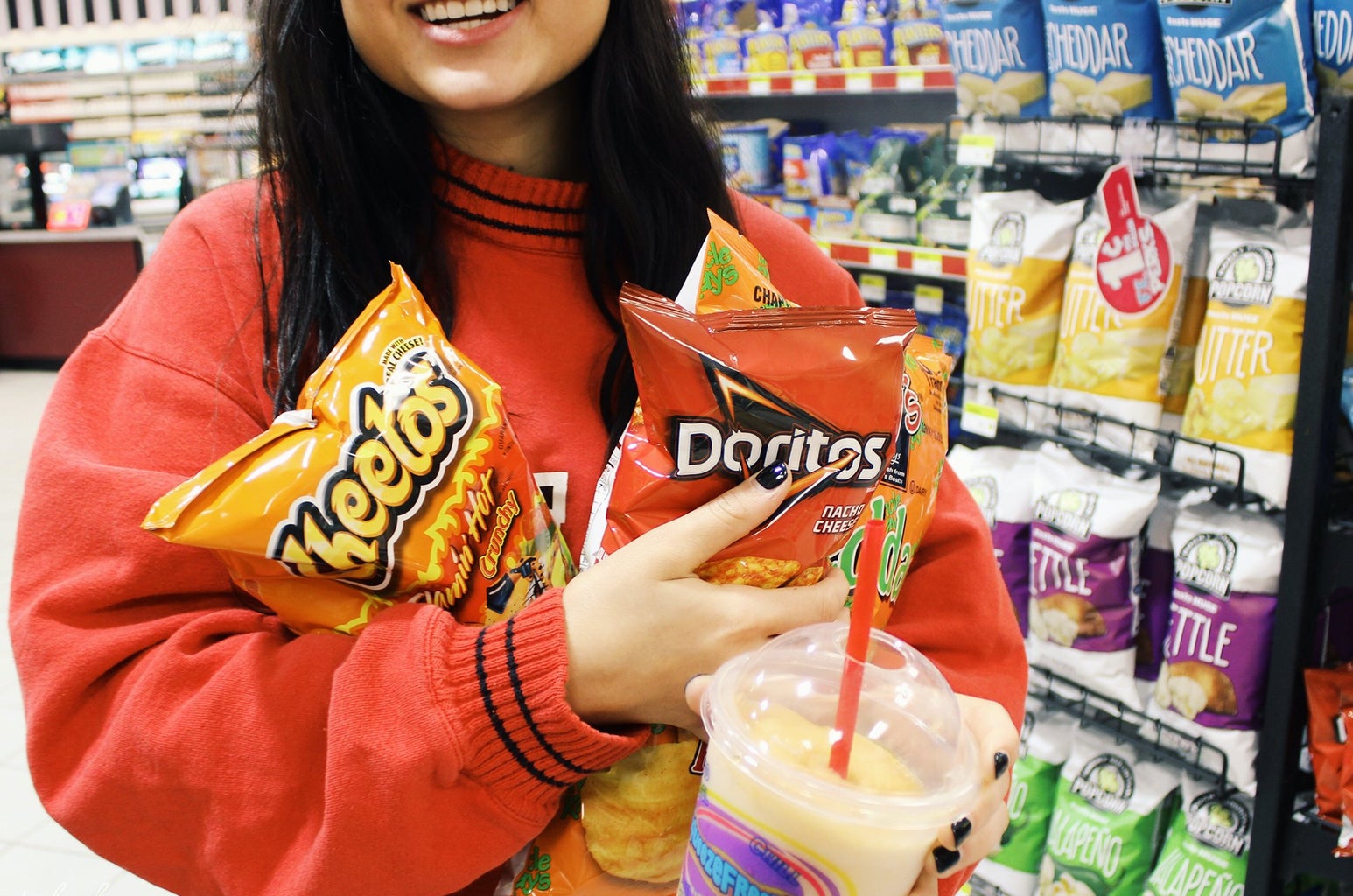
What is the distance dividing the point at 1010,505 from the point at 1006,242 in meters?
0.51

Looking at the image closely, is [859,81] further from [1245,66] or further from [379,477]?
[379,477]

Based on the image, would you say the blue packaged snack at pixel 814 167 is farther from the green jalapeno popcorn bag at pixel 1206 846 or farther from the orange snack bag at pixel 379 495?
the orange snack bag at pixel 379 495

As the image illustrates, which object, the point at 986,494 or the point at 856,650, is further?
the point at 986,494

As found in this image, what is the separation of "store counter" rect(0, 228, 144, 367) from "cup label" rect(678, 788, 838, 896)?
26.1 ft

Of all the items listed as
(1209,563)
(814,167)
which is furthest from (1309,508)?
(814,167)

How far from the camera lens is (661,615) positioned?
0.72m

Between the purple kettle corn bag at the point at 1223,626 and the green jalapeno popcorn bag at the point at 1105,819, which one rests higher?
the purple kettle corn bag at the point at 1223,626

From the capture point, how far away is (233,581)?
786 mm

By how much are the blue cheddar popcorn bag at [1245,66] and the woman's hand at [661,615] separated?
130 centimetres

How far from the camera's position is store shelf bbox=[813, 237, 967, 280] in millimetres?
2516

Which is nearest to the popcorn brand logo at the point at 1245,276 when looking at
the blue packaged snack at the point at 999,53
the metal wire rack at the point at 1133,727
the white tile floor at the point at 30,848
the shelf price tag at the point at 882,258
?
the blue packaged snack at the point at 999,53

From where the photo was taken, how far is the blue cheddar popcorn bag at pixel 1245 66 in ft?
5.11

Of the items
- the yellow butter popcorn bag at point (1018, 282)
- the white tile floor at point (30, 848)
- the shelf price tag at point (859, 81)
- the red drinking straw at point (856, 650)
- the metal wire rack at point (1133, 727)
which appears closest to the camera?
the red drinking straw at point (856, 650)

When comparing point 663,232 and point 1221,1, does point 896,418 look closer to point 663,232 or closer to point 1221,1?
point 663,232
